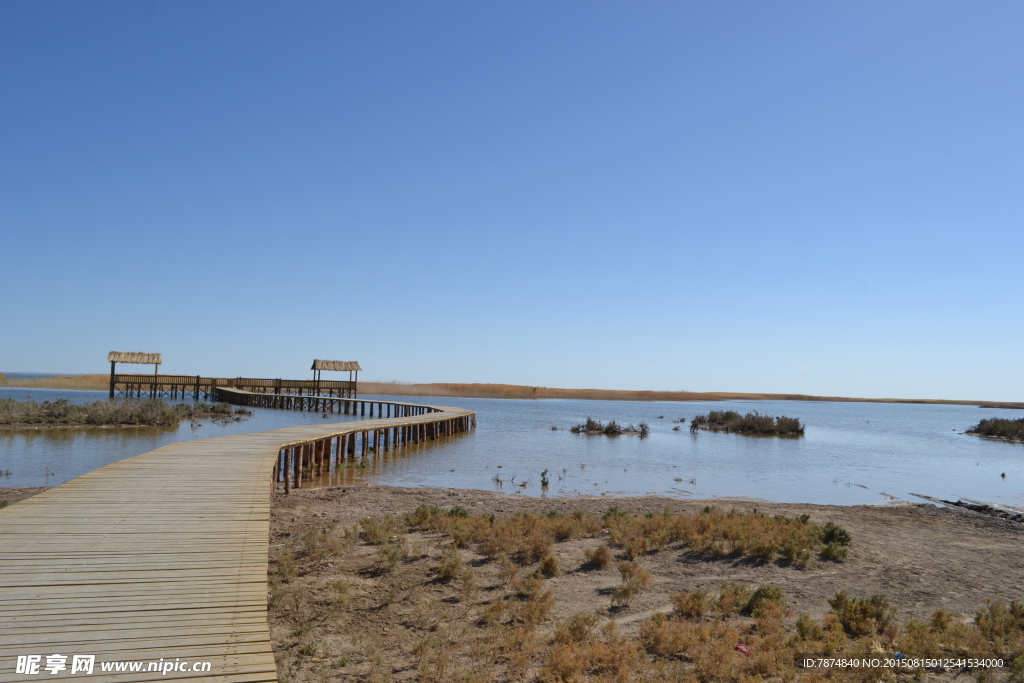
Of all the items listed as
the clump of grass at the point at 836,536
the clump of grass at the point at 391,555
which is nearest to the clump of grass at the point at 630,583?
the clump of grass at the point at 391,555

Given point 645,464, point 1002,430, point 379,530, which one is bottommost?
point 645,464

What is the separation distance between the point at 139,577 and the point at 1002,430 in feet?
167

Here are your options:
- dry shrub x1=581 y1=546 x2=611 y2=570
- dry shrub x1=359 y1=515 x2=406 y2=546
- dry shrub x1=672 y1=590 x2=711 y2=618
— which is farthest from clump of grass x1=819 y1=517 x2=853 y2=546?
dry shrub x1=359 y1=515 x2=406 y2=546

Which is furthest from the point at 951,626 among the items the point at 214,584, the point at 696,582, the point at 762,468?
the point at 762,468

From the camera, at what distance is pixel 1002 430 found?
1657 inches

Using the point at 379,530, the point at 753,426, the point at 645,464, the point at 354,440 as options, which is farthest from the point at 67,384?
the point at 379,530

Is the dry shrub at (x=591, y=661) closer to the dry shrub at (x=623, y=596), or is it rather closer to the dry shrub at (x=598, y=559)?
the dry shrub at (x=623, y=596)

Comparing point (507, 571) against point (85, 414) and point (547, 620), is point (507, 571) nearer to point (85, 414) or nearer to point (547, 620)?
point (547, 620)

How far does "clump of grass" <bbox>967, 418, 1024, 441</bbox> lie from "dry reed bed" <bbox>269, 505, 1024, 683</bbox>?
39.9 meters

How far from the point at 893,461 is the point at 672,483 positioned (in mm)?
13823

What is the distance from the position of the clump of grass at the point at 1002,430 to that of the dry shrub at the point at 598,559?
139 feet

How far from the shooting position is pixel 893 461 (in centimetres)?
2672

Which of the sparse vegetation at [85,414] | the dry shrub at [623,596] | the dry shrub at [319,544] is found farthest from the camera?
the sparse vegetation at [85,414]

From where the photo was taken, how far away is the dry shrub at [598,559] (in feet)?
30.1
